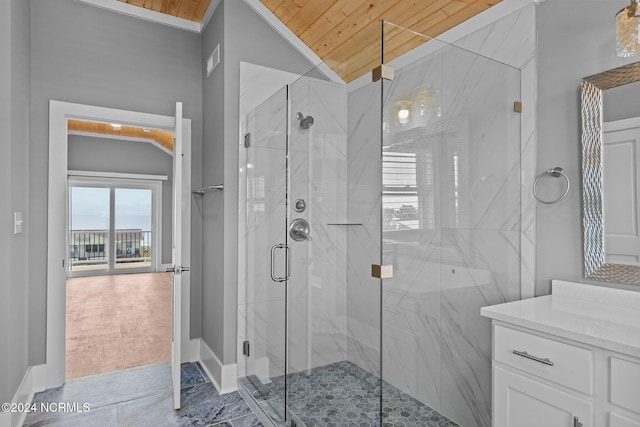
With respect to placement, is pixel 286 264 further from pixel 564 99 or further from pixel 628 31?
pixel 628 31

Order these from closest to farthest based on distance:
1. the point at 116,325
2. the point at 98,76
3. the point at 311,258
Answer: the point at 311,258 → the point at 98,76 → the point at 116,325

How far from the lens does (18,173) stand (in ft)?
7.74

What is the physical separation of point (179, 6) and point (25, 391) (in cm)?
304

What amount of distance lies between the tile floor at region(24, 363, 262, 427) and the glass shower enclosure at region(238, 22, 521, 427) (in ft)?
1.04

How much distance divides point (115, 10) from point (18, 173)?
153cm

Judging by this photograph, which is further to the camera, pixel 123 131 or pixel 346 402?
pixel 123 131

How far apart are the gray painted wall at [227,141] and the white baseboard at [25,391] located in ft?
3.84

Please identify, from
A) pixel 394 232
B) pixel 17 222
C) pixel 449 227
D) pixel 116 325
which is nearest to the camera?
pixel 394 232

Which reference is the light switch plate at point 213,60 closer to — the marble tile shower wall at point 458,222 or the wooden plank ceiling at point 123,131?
the marble tile shower wall at point 458,222

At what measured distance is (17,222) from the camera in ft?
7.50

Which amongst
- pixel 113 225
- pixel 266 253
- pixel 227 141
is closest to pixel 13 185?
pixel 227 141

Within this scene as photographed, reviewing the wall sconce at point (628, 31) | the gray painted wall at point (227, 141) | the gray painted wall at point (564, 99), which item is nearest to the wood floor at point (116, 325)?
the gray painted wall at point (227, 141)

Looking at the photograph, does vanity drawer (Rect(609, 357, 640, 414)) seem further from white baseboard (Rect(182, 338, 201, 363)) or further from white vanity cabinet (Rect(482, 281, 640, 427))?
white baseboard (Rect(182, 338, 201, 363))

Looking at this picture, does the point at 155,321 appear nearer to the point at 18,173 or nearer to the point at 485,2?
the point at 18,173
